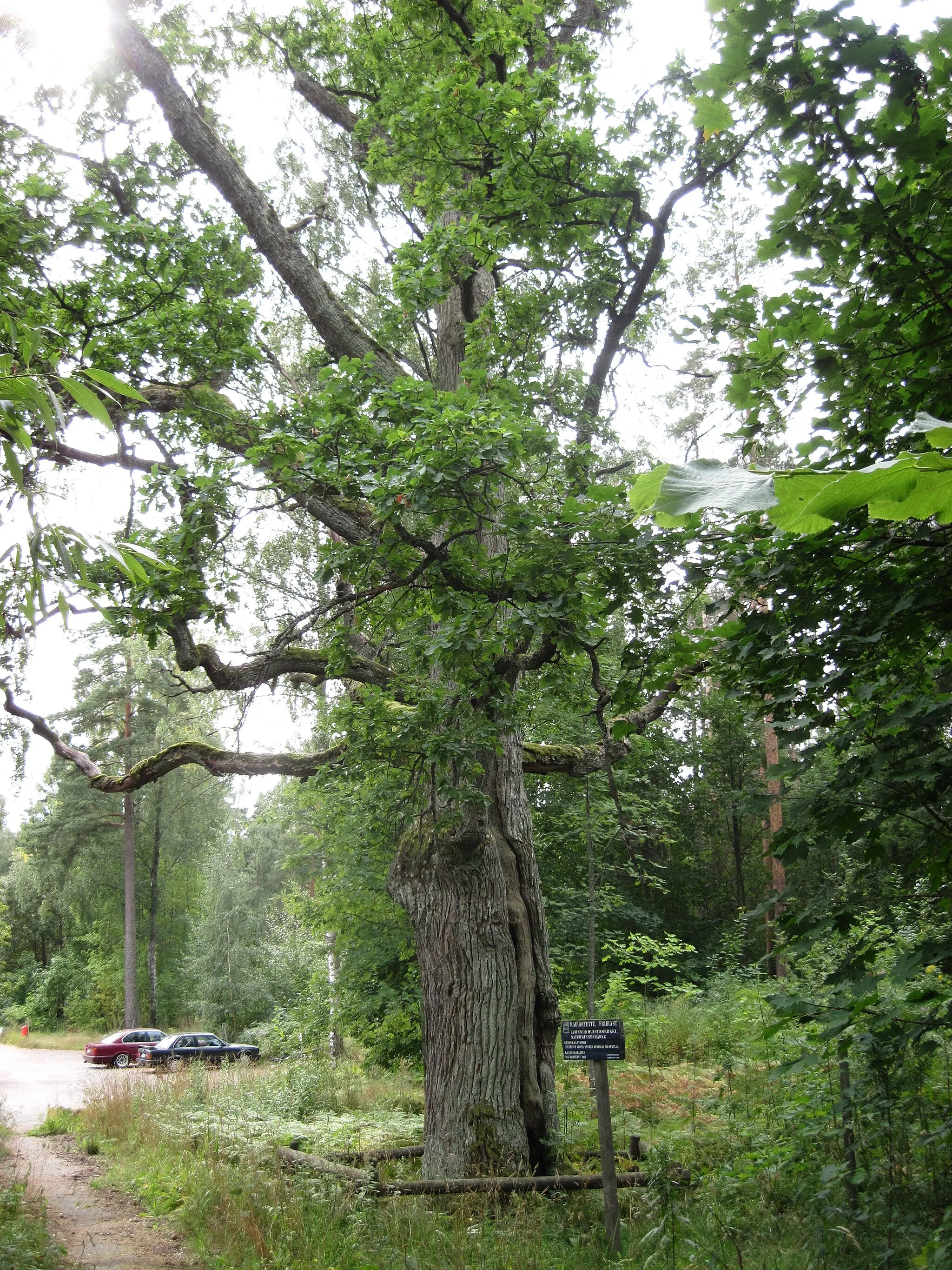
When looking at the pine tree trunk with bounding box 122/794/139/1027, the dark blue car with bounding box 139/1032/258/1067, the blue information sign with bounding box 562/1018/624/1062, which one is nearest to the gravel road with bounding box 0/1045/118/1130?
the dark blue car with bounding box 139/1032/258/1067

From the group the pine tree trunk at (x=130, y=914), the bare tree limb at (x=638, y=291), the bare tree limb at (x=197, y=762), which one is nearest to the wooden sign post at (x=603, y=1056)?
the bare tree limb at (x=197, y=762)

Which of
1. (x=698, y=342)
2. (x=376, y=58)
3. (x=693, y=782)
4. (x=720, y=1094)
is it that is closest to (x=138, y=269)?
(x=376, y=58)

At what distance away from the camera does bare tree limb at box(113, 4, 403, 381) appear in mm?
6793

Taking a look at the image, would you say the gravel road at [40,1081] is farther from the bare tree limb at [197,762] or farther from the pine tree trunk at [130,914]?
the bare tree limb at [197,762]

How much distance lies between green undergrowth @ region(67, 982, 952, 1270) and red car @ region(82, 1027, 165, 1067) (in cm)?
1226

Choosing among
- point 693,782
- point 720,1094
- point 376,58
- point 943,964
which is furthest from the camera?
point 693,782

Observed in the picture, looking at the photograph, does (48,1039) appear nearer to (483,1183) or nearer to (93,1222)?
(93,1222)

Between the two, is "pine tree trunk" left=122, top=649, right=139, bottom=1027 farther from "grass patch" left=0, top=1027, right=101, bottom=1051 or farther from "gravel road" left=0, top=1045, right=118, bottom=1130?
"gravel road" left=0, top=1045, right=118, bottom=1130

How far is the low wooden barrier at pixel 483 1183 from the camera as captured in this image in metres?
5.25

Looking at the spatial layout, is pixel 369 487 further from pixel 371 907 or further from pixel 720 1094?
pixel 371 907

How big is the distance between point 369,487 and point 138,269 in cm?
379

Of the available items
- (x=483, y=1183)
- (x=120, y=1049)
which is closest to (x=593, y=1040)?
(x=483, y=1183)

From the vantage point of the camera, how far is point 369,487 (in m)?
4.49

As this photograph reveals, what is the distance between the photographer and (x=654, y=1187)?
523 centimetres
